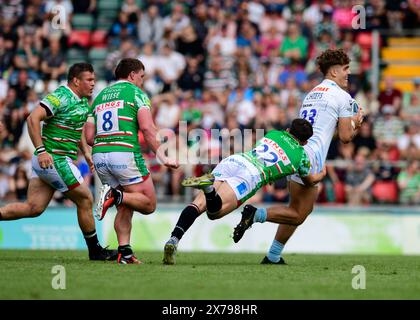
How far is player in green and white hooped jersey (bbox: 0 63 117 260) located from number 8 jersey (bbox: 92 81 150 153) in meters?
0.66

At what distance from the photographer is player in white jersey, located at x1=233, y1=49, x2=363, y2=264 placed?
12.3 meters

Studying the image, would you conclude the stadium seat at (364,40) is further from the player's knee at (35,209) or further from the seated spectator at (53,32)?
the player's knee at (35,209)

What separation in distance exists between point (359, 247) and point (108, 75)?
Result: 7876 mm

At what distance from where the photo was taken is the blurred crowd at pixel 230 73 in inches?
797

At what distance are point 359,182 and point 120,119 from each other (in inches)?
362

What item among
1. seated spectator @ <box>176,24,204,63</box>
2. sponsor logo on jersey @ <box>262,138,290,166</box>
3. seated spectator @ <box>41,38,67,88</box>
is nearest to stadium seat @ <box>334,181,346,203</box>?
seated spectator @ <box>176,24,204,63</box>

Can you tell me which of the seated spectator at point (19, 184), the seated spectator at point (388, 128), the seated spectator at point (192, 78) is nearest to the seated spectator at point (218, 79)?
the seated spectator at point (192, 78)

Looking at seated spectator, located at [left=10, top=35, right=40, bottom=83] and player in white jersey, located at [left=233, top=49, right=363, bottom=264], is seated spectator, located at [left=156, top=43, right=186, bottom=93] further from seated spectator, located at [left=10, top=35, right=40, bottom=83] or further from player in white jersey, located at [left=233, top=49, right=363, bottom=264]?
player in white jersey, located at [left=233, top=49, right=363, bottom=264]

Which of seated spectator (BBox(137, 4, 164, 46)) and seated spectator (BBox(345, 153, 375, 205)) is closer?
seated spectator (BBox(345, 153, 375, 205))

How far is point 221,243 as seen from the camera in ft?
64.9

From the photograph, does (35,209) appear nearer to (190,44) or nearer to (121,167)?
(121,167)

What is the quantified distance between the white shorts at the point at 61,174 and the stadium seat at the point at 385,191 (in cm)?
898
